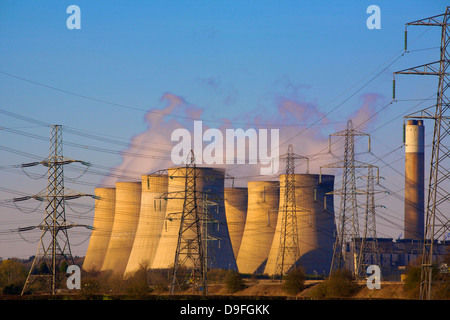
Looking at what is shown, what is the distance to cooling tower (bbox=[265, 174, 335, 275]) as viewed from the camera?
154 ft

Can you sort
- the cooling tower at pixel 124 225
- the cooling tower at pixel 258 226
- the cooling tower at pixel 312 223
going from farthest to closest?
the cooling tower at pixel 124 225
the cooling tower at pixel 258 226
the cooling tower at pixel 312 223

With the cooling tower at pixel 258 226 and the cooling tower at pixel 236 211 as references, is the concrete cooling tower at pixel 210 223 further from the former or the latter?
the cooling tower at pixel 236 211

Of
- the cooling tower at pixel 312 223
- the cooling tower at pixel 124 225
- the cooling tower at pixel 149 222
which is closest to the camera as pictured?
the cooling tower at pixel 312 223

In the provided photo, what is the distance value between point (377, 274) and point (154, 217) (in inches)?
727

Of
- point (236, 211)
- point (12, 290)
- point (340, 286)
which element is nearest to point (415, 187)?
point (236, 211)

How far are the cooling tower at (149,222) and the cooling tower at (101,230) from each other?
10.7 metres

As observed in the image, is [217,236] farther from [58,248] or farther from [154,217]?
[58,248]

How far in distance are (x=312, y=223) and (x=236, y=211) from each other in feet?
44.5

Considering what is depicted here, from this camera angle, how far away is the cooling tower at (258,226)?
54.5 metres

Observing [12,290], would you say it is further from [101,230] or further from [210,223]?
[101,230]

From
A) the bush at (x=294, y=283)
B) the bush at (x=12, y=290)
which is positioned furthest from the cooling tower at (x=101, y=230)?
the bush at (x=294, y=283)

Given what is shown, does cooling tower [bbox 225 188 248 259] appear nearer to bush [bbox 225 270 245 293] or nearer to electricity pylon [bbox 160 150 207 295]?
electricity pylon [bbox 160 150 207 295]

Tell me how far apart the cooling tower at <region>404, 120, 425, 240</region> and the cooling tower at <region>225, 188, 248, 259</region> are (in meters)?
18.1

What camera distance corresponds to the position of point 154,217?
5072 cm
